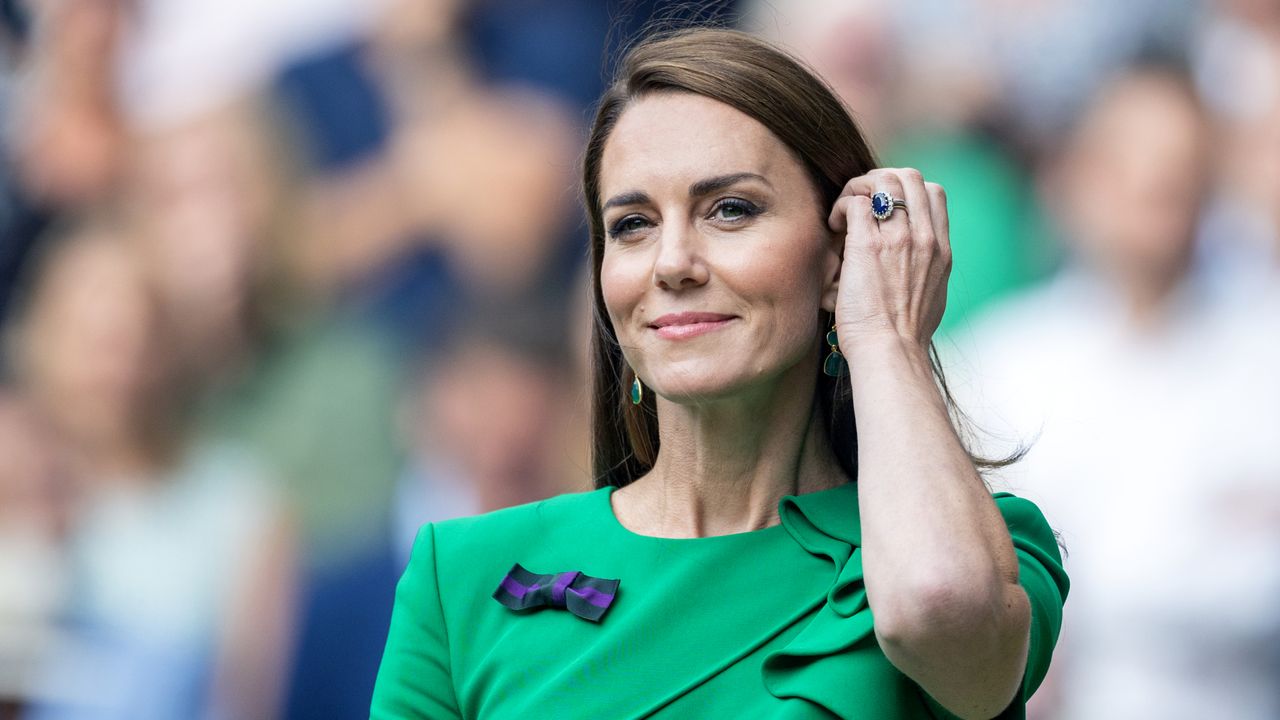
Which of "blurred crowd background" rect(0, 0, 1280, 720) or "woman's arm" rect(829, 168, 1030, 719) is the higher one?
"blurred crowd background" rect(0, 0, 1280, 720)

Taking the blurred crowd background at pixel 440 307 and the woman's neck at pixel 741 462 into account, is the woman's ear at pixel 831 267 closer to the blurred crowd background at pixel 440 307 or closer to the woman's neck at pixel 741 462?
the woman's neck at pixel 741 462

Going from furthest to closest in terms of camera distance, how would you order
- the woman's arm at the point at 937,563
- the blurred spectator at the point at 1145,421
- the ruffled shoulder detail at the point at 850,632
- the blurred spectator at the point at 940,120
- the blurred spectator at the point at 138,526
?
the blurred spectator at the point at 138,526, the blurred spectator at the point at 940,120, the blurred spectator at the point at 1145,421, the ruffled shoulder detail at the point at 850,632, the woman's arm at the point at 937,563

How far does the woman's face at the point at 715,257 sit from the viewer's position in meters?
2.42

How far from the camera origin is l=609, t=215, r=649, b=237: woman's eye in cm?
252

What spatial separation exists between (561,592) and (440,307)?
119 inches

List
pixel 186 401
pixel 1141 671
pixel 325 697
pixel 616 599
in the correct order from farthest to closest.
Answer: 1. pixel 186 401
2. pixel 325 697
3. pixel 1141 671
4. pixel 616 599

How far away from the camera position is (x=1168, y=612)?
4.64m

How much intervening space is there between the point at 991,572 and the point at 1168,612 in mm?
2851

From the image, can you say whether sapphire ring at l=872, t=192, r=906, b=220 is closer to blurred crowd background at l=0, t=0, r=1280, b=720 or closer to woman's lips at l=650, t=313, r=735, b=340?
woman's lips at l=650, t=313, r=735, b=340

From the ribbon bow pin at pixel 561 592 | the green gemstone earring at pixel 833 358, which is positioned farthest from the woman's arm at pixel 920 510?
the ribbon bow pin at pixel 561 592

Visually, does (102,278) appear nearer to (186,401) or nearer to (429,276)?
(186,401)

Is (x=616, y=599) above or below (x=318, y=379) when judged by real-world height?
below

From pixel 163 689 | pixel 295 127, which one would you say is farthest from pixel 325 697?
pixel 295 127

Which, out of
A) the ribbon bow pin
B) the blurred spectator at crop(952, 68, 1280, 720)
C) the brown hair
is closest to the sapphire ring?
the brown hair
